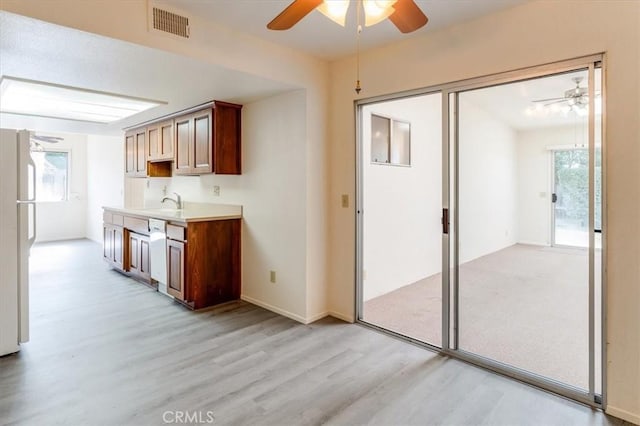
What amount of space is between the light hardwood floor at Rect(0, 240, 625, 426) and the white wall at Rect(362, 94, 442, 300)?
3.50 ft

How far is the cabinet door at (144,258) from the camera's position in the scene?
173 inches

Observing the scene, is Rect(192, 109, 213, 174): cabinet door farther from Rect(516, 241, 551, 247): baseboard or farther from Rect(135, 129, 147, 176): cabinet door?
Rect(516, 241, 551, 247): baseboard

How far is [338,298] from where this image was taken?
3.54 m

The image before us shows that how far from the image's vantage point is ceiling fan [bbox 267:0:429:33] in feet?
4.95

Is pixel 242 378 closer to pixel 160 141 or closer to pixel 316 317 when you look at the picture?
pixel 316 317

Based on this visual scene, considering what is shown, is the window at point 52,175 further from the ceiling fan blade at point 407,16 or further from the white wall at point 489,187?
the ceiling fan blade at point 407,16

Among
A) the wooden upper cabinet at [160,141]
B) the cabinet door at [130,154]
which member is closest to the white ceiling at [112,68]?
the wooden upper cabinet at [160,141]

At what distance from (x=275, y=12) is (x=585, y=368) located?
10.4 ft

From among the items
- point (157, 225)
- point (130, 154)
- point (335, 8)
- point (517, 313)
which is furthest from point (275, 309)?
point (130, 154)

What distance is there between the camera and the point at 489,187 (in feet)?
19.5

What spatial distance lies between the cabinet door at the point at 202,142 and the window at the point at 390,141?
175cm

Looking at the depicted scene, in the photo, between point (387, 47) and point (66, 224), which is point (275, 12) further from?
point (66, 224)

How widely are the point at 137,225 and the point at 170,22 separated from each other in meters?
2.89

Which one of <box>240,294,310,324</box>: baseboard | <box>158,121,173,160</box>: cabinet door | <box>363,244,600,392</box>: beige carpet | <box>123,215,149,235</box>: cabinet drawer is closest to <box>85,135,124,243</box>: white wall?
<box>123,215,149,235</box>: cabinet drawer
